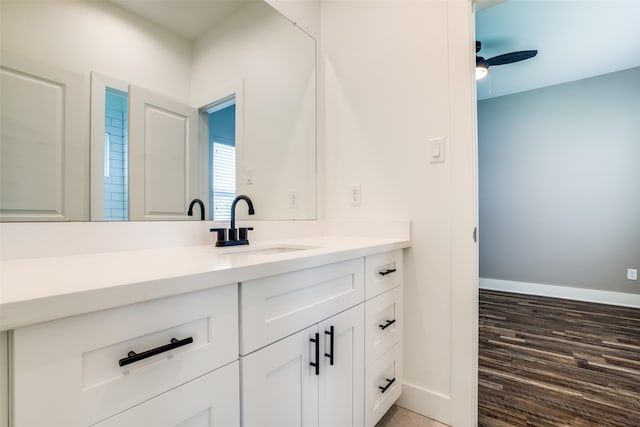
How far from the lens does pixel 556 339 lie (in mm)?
2266

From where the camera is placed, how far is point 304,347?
0.88 m

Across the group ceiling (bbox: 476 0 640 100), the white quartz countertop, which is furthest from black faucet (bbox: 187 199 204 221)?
ceiling (bbox: 476 0 640 100)

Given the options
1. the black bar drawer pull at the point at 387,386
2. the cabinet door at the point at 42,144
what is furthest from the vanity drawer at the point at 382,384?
the cabinet door at the point at 42,144

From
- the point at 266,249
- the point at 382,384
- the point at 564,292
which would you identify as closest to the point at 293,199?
the point at 266,249

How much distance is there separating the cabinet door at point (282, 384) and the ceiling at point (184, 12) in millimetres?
1223

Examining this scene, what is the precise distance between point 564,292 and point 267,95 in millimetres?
3868

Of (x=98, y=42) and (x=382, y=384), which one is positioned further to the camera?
(x=382, y=384)

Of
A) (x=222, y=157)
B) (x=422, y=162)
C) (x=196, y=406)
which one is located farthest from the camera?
(x=422, y=162)

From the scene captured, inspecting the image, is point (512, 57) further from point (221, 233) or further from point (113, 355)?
point (113, 355)

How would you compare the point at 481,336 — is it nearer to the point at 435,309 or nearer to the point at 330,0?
the point at 435,309

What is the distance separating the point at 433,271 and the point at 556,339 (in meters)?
1.68

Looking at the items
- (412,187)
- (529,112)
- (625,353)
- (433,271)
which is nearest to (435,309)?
(433,271)

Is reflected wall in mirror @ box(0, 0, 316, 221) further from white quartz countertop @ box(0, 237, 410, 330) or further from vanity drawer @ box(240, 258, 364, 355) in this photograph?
vanity drawer @ box(240, 258, 364, 355)

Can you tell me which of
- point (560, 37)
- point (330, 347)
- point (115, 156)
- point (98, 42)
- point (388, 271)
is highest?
point (560, 37)
